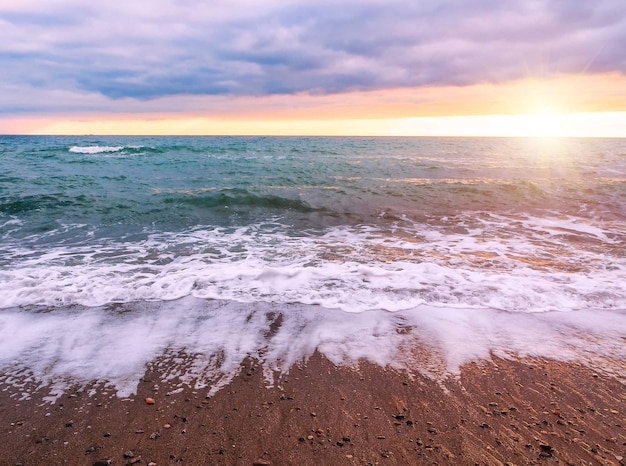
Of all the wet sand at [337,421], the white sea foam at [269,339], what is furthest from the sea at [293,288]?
the wet sand at [337,421]

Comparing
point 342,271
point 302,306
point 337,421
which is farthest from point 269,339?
point 342,271

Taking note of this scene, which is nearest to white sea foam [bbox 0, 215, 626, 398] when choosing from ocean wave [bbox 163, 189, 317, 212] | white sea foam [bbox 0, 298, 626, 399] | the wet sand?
white sea foam [bbox 0, 298, 626, 399]

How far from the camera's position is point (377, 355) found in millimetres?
3947

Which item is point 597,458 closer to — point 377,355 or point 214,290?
point 377,355

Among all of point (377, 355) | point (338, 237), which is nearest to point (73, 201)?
point (338, 237)

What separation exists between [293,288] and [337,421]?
9.48ft

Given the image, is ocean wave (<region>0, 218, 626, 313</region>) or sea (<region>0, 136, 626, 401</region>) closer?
sea (<region>0, 136, 626, 401</region>)

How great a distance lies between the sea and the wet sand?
234 millimetres

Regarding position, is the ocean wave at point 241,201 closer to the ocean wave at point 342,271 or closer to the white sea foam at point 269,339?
the ocean wave at point 342,271

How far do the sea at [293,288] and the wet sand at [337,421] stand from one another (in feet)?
0.77

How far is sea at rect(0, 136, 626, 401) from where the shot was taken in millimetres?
3934

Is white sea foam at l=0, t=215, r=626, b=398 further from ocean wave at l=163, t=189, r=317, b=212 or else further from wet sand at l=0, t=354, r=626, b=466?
ocean wave at l=163, t=189, r=317, b=212

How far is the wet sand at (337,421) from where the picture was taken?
8.75 ft

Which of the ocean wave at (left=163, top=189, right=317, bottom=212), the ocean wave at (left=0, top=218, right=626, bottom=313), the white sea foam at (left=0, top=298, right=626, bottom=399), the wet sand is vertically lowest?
the ocean wave at (left=163, top=189, right=317, bottom=212)
